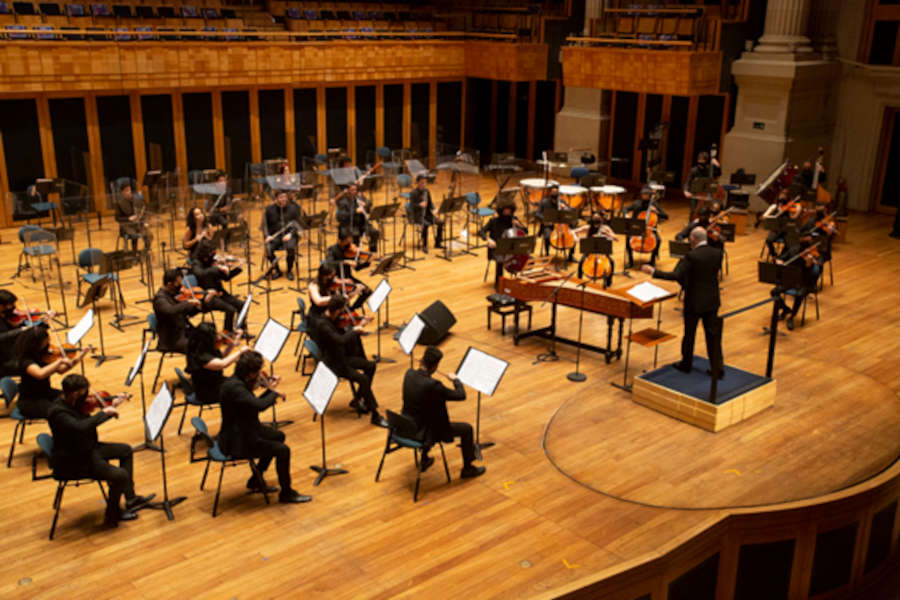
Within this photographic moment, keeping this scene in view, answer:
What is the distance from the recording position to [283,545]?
6023 millimetres

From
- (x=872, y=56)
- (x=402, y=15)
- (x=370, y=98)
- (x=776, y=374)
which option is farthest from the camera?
(x=402, y=15)

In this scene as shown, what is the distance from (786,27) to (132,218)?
12.0 meters

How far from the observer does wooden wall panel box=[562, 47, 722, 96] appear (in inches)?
619

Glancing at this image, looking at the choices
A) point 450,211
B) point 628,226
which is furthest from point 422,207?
point 628,226

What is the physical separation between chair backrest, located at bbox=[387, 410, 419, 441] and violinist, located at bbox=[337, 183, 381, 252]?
5579 mm

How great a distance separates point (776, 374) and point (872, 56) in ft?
33.0

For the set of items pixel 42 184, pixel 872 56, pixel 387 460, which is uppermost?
pixel 872 56

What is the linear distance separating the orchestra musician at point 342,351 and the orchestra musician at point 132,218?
4541 millimetres

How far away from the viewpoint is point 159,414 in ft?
19.1

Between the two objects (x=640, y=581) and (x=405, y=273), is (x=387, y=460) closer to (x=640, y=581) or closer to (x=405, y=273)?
(x=640, y=581)

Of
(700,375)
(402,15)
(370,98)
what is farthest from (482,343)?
(402,15)

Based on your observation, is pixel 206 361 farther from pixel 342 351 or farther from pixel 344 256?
pixel 344 256

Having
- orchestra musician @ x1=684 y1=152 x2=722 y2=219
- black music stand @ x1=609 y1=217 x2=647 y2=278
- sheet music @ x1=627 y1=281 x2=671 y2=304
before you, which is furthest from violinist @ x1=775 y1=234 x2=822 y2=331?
orchestra musician @ x1=684 y1=152 x2=722 y2=219

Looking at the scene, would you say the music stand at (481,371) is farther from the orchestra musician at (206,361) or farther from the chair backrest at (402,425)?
the orchestra musician at (206,361)
